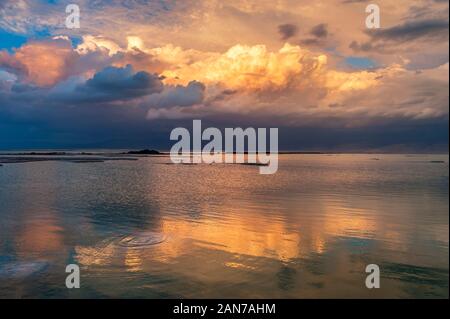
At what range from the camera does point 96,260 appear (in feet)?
48.7

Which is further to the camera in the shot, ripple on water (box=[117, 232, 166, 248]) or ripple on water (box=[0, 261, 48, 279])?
ripple on water (box=[117, 232, 166, 248])

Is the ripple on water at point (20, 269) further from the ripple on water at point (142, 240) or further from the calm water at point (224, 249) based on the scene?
the ripple on water at point (142, 240)

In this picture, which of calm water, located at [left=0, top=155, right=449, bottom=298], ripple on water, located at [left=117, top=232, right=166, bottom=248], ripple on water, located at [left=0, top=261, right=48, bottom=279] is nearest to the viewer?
calm water, located at [left=0, top=155, right=449, bottom=298]

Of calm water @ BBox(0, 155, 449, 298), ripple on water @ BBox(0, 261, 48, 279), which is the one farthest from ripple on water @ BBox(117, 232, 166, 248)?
ripple on water @ BBox(0, 261, 48, 279)

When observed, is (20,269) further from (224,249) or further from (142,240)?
(224,249)

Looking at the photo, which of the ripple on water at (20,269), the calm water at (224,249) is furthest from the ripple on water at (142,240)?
the ripple on water at (20,269)

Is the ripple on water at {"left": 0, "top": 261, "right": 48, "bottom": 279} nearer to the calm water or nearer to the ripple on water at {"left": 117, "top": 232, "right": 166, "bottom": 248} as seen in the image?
the calm water

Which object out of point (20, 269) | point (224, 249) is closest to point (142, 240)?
point (224, 249)

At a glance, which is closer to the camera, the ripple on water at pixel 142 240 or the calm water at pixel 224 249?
the calm water at pixel 224 249

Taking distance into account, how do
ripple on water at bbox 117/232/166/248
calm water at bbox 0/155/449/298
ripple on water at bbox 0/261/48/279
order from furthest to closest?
ripple on water at bbox 117/232/166/248, ripple on water at bbox 0/261/48/279, calm water at bbox 0/155/449/298

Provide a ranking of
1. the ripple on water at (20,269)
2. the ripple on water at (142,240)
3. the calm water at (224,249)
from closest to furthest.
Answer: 1. the calm water at (224,249)
2. the ripple on water at (20,269)
3. the ripple on water at (142,240)

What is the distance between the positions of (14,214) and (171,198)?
13.9m
